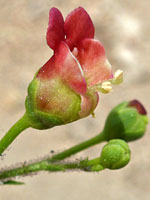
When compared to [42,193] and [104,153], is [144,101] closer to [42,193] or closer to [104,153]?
[42,193]

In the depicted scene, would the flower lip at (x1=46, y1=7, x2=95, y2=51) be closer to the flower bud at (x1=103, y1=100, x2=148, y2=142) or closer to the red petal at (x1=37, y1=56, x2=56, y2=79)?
the red petal at (x1=37, y1=56, x2=56, y2=79)

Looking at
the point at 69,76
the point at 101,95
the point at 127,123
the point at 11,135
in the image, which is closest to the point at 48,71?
the point at 69,76

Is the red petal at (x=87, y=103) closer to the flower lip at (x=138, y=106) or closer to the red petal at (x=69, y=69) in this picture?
the red petal at (x=69, y=69)

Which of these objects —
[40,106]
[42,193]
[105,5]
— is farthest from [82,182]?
[40,106]

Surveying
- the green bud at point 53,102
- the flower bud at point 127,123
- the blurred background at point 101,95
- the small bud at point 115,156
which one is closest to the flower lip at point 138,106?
the flower bud at point 127,123

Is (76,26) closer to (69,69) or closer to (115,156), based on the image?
(69,69)
